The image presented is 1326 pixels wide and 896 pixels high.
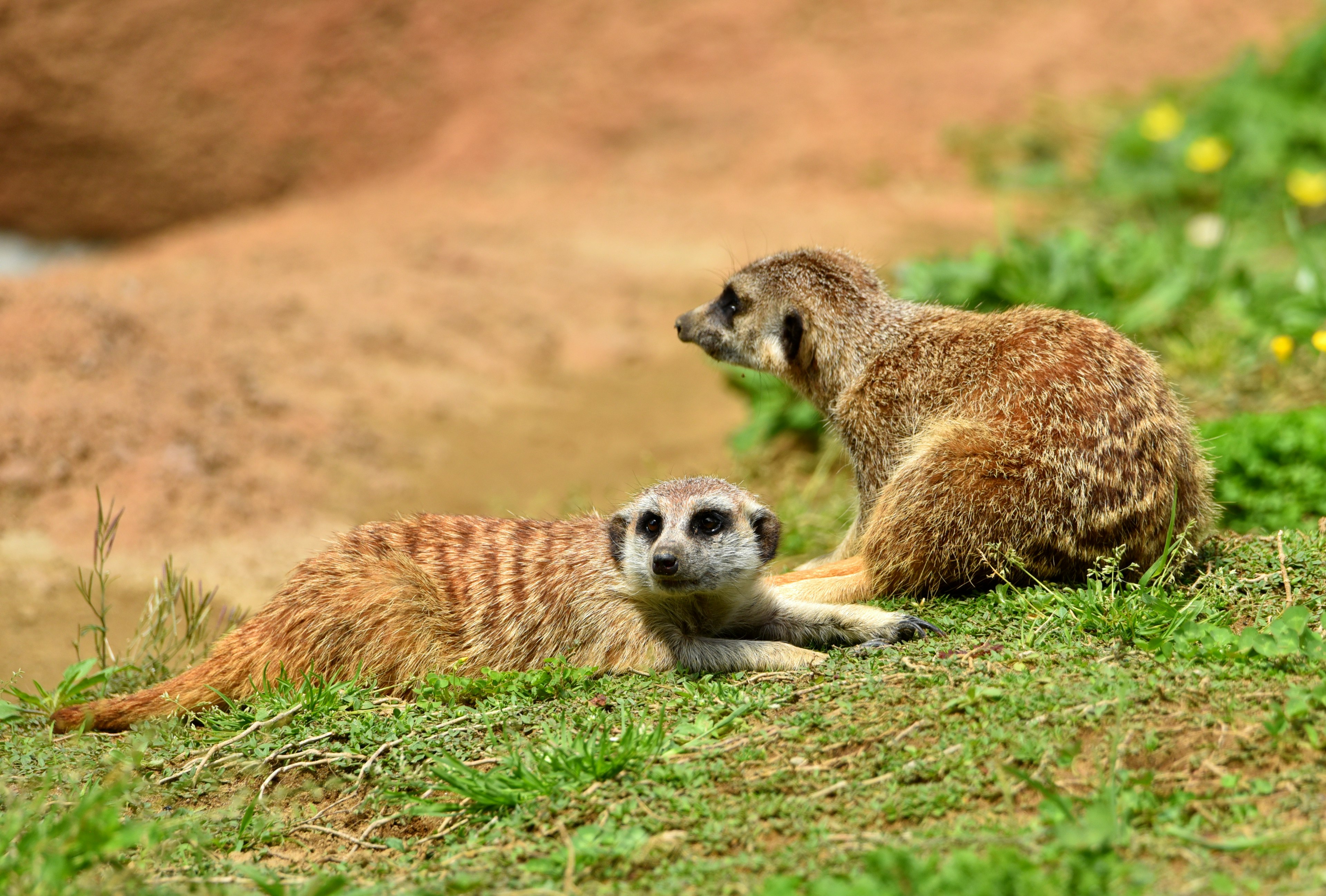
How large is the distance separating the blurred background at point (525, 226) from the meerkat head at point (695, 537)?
1.58m

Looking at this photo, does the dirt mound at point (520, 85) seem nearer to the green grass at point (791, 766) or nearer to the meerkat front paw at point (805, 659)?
the green grass at point (791, 766)

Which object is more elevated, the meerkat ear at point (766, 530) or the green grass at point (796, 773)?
the meerkat ear at point (766, 530)

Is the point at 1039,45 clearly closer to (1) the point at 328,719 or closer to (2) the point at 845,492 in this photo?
(2) the point at 845,492

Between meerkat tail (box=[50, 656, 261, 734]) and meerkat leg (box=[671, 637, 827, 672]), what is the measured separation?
1354 mm

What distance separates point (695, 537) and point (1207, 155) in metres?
5.14

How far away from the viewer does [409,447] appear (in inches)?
257

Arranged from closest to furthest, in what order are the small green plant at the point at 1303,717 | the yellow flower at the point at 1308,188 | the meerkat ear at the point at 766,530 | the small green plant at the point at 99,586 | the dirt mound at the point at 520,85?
the small green plant at the point at 1303,717
the meerkat ear at the point at 766,530
the small green plant at the point at 99,586
the yellow flower at the point at 1308,188
the dirt mound at the point at 520,85

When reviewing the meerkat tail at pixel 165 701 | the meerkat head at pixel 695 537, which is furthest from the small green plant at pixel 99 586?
the meerkat head at pixel 695 537

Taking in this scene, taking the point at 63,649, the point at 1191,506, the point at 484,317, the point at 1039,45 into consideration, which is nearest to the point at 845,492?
the point at 1191,506

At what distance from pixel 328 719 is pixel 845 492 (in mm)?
3076

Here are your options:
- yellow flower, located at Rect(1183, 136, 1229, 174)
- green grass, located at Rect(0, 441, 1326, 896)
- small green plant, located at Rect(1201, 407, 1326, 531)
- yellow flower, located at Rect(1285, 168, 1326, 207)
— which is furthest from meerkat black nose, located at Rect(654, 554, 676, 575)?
yellow flower, located at Rect(1183, 136, 1229, 174)

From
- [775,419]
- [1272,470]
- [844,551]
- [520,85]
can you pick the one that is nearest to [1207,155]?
[775,419]

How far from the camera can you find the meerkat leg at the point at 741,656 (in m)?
3.61

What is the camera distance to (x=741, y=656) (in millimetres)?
3658
